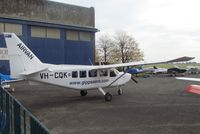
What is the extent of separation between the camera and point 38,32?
130 feet

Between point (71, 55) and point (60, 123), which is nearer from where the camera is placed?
point (60, 123)

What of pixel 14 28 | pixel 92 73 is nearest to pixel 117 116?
pixel 92 73

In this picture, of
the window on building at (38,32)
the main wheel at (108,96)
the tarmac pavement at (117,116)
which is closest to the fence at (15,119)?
the tarmac pavement at (117,116)

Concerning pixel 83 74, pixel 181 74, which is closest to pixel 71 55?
pixel 181 74

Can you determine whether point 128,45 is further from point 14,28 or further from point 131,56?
point 14,28

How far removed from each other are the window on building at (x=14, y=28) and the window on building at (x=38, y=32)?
1957mm

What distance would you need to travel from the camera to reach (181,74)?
5166 centimetres

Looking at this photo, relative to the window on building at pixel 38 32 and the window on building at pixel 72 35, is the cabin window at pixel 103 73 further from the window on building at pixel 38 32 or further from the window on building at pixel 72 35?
the window on building at pixel 72 35

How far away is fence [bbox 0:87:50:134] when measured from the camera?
4.21m

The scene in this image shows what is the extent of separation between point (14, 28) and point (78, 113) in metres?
25.9

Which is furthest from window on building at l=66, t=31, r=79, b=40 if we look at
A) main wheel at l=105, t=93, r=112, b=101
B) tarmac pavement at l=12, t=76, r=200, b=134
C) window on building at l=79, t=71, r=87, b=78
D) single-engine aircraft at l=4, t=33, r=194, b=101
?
main wheel at l=105, t=93, r=112, b=101

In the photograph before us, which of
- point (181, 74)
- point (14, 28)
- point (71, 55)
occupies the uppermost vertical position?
point (14, 28)

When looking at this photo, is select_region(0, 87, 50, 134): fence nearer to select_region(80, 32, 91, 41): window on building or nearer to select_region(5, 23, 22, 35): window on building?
select_region(5, 23, 22, 35): window on building

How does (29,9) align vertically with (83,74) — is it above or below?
above
